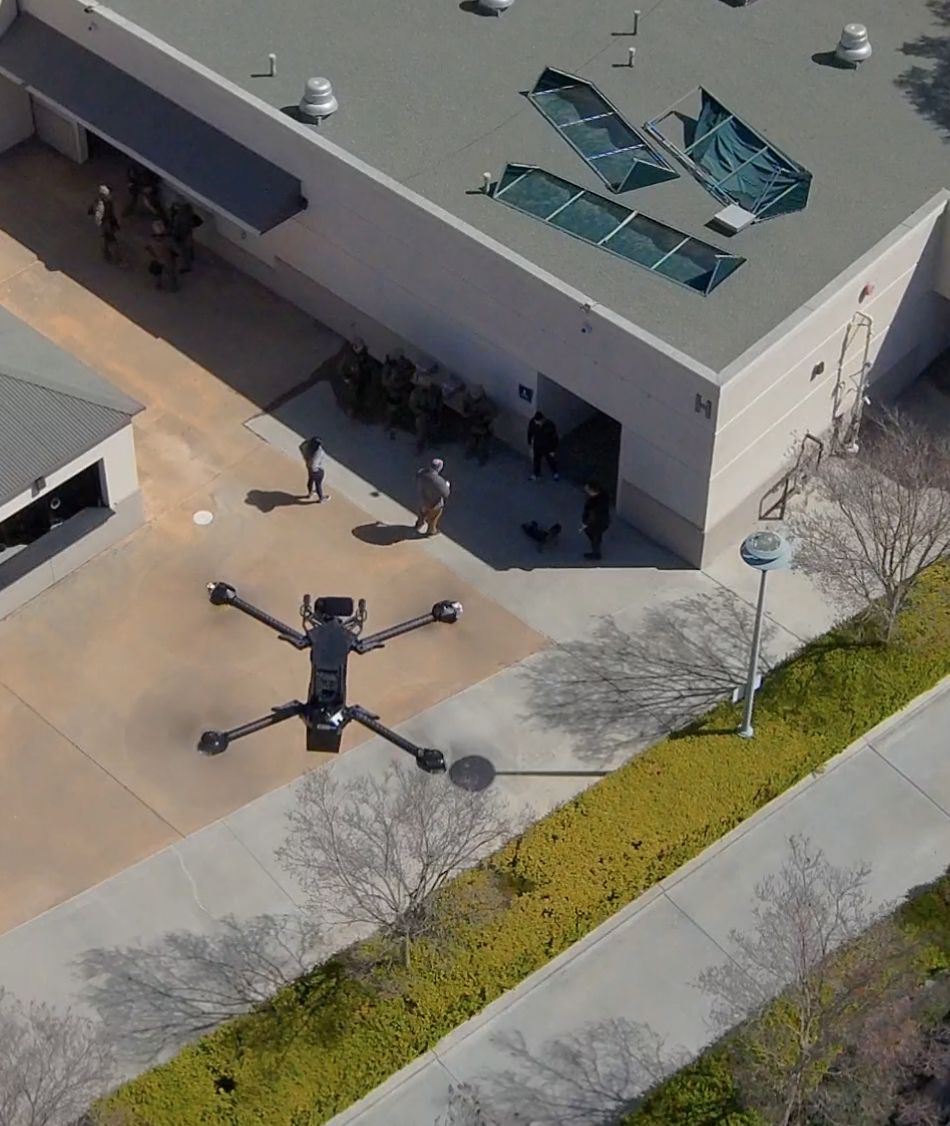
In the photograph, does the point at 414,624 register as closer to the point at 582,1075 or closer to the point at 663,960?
the point at 663,960

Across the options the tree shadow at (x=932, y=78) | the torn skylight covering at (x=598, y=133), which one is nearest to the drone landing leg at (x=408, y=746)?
the torn skylight covering at (x=598, y=133)

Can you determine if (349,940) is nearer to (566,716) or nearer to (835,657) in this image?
(566,716)

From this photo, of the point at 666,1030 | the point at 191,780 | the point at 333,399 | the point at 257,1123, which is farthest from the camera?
the point at 333,399

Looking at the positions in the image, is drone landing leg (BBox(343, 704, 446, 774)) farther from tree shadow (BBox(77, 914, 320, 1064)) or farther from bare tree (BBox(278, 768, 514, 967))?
tree shadow (BBox(77, 914, 320, 1064))

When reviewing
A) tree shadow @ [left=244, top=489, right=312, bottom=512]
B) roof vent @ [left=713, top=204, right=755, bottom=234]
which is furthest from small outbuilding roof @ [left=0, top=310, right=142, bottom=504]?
roof vent @ [left=713, top=204, right=755, bottom=234]

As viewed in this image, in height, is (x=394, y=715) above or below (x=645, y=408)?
below

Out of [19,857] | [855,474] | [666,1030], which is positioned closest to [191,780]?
[19,857]

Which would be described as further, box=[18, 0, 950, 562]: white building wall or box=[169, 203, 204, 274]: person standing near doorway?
box=[169, 203, 204, 274]: person standing near doorway
